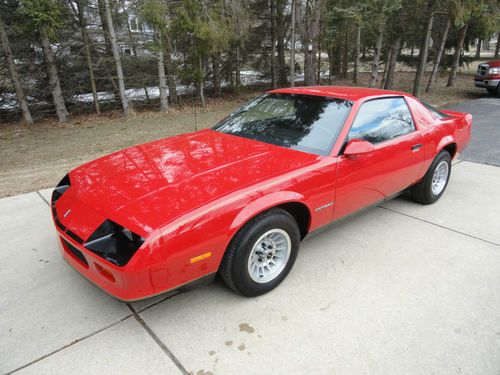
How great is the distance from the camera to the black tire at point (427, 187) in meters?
4.06

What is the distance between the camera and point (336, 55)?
20.2 meters

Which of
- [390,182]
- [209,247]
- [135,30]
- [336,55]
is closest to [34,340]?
[209,247]

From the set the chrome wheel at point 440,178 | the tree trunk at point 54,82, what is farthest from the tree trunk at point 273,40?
the chrome wheel at point 440,178

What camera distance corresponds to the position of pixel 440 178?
14.4ft

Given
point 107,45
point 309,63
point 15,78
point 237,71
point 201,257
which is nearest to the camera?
point 201,257

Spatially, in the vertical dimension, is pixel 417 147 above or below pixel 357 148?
below

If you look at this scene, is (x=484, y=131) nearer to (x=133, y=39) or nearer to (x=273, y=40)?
(x=273, y=40)

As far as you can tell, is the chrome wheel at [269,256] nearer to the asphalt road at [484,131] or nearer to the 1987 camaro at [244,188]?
the 1987 camaro at [244,188]

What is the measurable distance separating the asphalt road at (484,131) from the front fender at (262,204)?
195 inches

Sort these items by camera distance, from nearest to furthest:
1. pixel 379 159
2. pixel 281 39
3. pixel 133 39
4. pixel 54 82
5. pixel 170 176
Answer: pixel 170 176 → pixel 379 159 → pixel 54 82 → pixel 133 39 → pixel 281 39

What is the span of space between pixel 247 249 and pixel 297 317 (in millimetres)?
612

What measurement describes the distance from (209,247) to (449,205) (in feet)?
11.2

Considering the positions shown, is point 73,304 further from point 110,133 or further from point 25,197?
point 110,133

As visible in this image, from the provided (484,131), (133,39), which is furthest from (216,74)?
(484,131)
